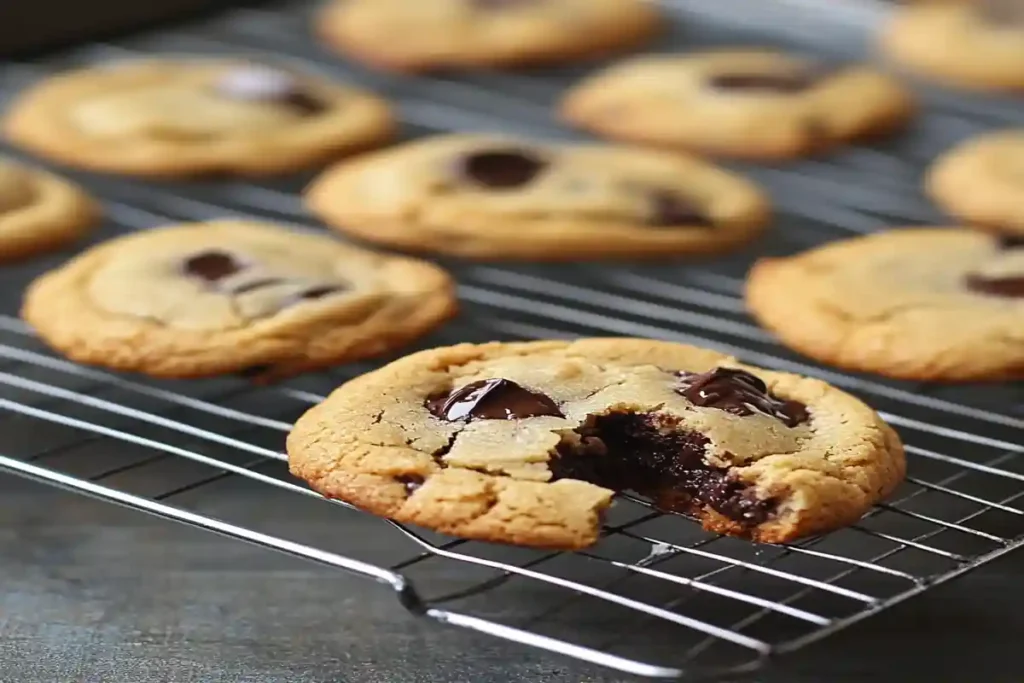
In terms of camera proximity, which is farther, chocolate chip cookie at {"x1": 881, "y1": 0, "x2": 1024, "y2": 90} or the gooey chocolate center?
chocolate chip cookie at {"x1": 881, "y1": 0, "x2": 1024, "y2": 90}

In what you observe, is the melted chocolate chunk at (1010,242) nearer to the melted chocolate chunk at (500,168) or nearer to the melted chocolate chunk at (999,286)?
the melted chocolate chunk at (999,286)

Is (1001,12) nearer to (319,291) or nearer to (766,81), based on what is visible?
(766,81)

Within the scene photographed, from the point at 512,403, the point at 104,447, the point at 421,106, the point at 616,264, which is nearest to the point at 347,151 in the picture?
the point at 421,106

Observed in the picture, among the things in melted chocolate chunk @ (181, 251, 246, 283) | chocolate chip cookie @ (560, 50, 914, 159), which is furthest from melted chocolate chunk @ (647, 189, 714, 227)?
melted chocolate chunk @ (181, 251, 246, 283)

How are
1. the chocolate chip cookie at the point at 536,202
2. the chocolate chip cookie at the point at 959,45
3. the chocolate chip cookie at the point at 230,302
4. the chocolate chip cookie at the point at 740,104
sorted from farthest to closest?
1. the chocolate chip cookie at the point at 959,45
2. the chocolate chip cookie at the point at 740,104
3. the chocolate chip cookie at the point at 536,202
4. the chocolate chip cookie at the point at 230,302

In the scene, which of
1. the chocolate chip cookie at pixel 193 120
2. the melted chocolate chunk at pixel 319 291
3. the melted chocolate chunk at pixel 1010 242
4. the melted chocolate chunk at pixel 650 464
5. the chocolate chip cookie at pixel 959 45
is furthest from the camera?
the chocolate chip cookie at pixel 959 45

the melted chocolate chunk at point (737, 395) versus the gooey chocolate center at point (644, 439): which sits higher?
the melted chocolate chunk at point (737, 395)

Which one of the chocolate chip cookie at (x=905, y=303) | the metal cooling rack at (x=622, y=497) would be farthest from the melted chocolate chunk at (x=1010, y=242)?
the metal cooling rack at (x=622, y=497)

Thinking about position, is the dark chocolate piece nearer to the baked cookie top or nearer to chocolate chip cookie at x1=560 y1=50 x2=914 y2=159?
chocolate chip cookie at x1=560 y1=50 x2=914 y2=159
